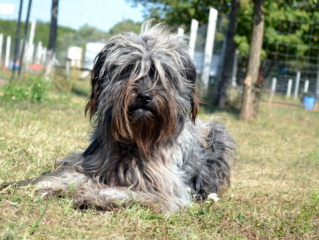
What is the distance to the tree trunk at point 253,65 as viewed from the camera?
10.8 meters

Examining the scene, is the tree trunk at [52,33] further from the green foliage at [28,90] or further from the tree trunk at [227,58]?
the tree trunk at [227,58]

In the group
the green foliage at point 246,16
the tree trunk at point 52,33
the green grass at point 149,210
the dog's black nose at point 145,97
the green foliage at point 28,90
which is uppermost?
the green foliage at point 246,16

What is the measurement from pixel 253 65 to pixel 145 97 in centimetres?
765

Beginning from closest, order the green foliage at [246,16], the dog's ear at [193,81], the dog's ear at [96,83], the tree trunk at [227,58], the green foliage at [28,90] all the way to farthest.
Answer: the dog's ear at [96,83]
the dog's ear at [193,81]
the green foliage at [28,90]
the tree trunk at [227,58]
the green foliage at [246,16]

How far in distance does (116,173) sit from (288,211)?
1.48 m

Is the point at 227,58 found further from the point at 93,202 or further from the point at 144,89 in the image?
the point at 93,202

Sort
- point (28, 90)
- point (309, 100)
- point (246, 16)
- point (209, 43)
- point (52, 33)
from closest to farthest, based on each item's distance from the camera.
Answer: point (28, 90), point (52, 33), point (209, 43), point (309, 100), point (246, 16)

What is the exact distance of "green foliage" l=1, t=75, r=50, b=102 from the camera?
29.2 feet

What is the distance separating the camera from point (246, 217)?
379 centimetres

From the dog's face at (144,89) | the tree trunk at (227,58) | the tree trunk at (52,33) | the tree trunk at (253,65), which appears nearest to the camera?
the dog's face at (144,89)

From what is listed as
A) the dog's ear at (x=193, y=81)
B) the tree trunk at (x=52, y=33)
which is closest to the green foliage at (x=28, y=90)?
the tree trunk at (x=52, y=33)

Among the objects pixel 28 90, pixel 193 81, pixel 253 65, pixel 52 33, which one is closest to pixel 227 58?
pixel 253 65

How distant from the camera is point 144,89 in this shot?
144 inches

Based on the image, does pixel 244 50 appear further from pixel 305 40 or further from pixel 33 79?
pixel 33 79
